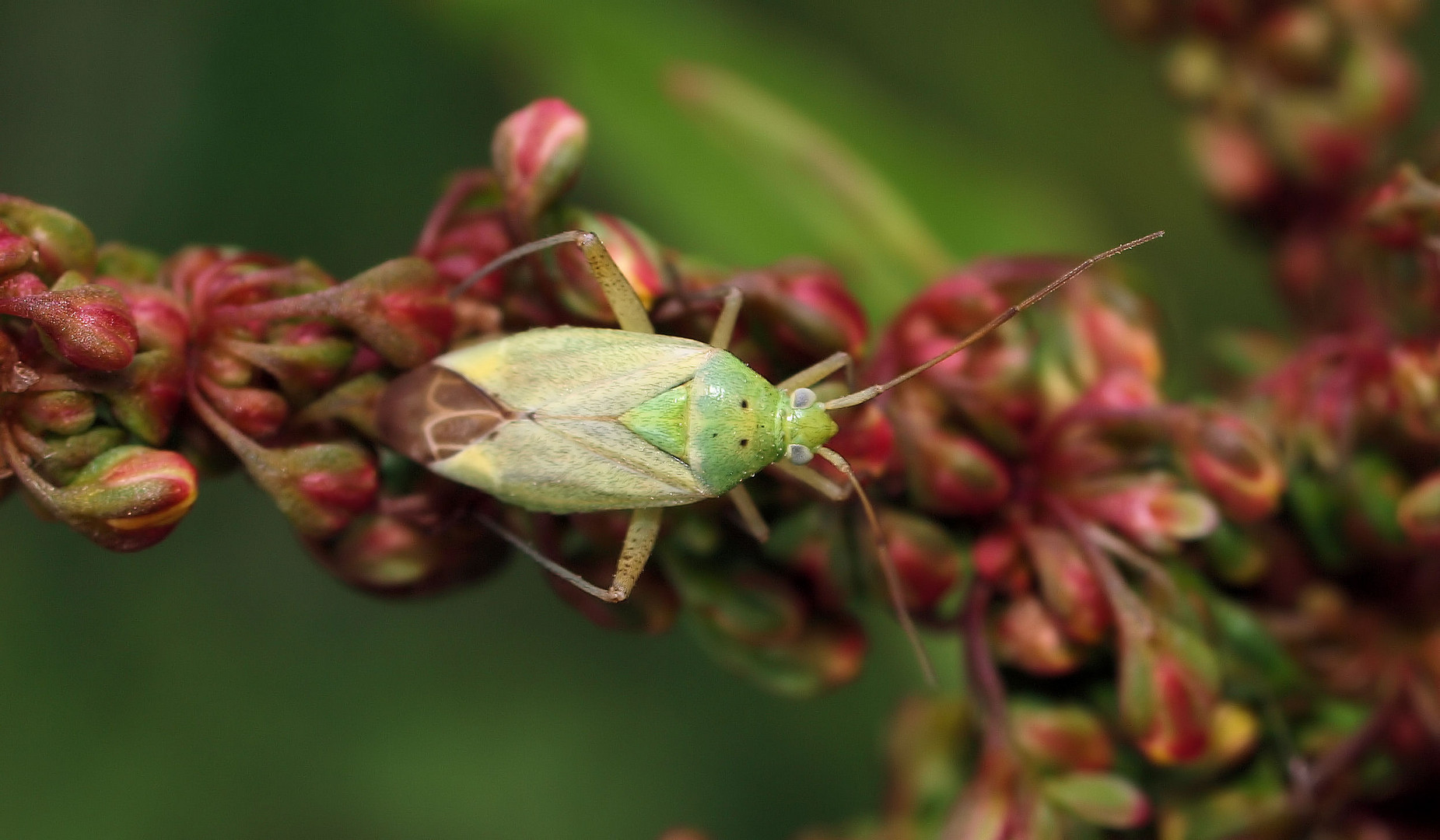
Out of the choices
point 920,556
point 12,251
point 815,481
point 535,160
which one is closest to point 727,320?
point 815,481

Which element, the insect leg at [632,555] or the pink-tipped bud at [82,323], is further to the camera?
the insect leg at [632,555]

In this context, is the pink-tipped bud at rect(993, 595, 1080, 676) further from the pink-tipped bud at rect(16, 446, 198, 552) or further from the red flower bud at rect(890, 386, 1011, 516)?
the pink-tipped bud at rect(16, 446, 198, 552)

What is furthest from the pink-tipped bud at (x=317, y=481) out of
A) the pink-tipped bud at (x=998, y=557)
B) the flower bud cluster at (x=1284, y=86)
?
the flower bud cluster at (x=1284, y=86)

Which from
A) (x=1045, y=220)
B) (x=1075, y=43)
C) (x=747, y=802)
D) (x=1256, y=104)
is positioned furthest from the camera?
(x=1075, y=43)

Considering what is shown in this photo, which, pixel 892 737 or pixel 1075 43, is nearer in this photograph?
pixel 892 737

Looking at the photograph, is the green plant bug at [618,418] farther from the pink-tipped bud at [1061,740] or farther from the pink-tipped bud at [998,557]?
the pink-tipped bud at [1061,740]

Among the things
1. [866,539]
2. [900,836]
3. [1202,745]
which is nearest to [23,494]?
[866,539]

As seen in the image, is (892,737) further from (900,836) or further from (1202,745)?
(1202,745)

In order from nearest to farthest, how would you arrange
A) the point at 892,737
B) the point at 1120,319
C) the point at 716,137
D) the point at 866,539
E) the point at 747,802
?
1. the point at 866,539
2. the point at 1120,319
3. the point at 892,737
4. the point at 716,137
5. the point at 747,802
